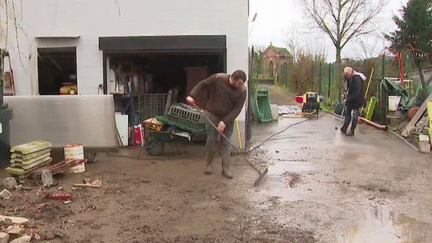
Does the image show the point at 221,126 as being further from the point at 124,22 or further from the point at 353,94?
the point at 353,94

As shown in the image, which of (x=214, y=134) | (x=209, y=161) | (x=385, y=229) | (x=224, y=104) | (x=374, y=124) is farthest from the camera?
(x=374, y=124)

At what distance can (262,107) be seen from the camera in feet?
50.8

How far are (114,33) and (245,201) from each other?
5542 millimetres

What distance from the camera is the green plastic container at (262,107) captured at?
48.9ft

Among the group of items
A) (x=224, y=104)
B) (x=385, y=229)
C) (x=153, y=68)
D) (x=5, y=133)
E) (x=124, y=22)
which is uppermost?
(x=124, y=22)

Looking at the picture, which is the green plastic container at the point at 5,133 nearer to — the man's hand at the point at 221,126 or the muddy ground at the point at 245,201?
the muddy ground at the point at 245,201

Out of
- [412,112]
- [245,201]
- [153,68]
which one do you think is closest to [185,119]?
[245,201]

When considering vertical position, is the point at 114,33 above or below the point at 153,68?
above

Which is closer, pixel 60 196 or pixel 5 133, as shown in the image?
pixel 60 196

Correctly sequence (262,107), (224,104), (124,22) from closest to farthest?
(224,104) < (124,22) < (262,107)

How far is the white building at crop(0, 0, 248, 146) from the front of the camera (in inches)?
377

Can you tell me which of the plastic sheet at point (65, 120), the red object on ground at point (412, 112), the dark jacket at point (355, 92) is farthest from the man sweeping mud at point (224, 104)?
the red object on ground at point (412, 112)

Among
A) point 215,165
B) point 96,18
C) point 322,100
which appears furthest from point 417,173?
point 322,100

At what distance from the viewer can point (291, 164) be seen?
8336 mm
